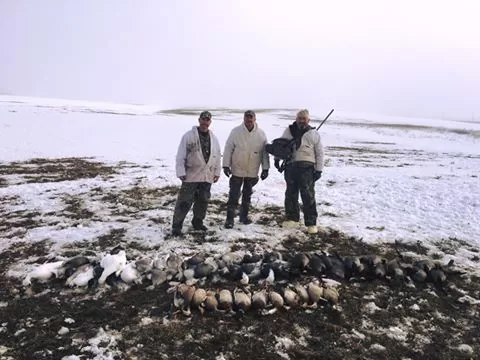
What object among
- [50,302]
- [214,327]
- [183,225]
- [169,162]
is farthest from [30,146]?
[214,327]

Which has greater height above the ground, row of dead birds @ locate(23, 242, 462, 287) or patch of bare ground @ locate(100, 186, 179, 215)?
row of dead birds @ locate(23, 242, 462, 287)

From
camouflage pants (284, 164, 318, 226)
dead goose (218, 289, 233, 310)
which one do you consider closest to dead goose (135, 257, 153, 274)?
dead goose (218, 289, 233, 310)

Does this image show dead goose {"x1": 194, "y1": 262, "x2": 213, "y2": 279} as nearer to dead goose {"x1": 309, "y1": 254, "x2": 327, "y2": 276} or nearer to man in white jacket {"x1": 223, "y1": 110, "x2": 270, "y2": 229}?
dead goose {"x1": 309, "y1": 254, "x2": 327, "y2": 276}

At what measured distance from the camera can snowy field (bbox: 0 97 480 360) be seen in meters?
5.00

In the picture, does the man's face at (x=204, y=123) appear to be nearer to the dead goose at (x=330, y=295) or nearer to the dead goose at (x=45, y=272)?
the dead goose at (x=45, y=272)

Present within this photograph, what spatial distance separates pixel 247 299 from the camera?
566cm

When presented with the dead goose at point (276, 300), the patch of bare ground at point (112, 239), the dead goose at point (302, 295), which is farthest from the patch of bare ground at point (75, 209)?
the dead goose at point (302, 295)

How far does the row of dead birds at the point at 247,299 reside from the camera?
18.4ft

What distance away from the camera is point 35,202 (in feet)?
35.9

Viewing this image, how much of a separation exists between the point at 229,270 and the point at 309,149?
11.6 ft

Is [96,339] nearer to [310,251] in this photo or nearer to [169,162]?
[310,251]

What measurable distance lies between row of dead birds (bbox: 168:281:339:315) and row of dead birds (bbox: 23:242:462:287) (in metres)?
0.57

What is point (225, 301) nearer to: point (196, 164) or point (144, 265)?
point (144, 265)

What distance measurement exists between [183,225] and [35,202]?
436 cm
